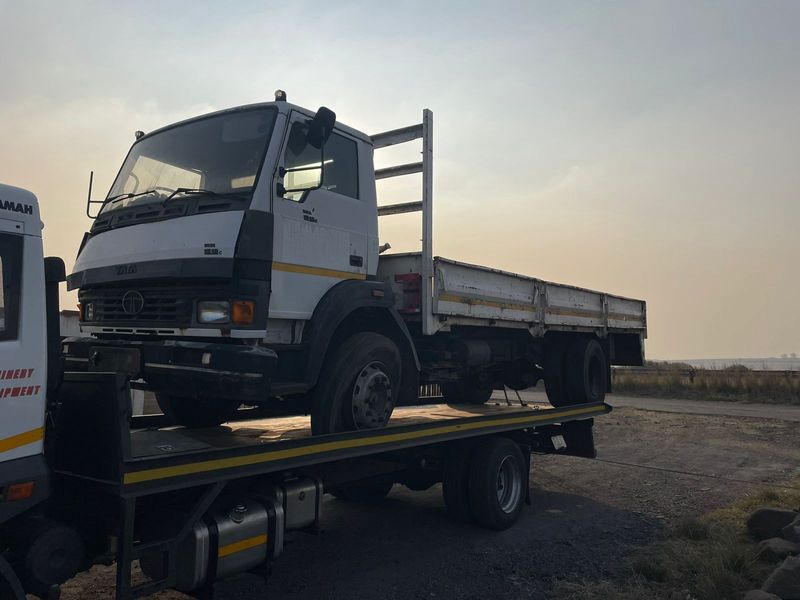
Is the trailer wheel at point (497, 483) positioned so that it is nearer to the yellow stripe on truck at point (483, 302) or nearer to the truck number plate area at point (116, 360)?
the yellow stripe on truck at point (483, 302)

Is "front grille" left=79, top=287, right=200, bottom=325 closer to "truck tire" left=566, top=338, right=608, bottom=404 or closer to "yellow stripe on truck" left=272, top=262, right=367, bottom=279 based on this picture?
"yellow stripe on truck" left=272, top=262, right=367, bottom=279

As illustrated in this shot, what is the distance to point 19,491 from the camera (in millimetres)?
3252

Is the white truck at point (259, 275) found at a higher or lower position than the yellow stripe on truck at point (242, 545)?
higher

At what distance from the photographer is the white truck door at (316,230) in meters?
4.81

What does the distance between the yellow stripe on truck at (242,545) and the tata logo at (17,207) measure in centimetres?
229

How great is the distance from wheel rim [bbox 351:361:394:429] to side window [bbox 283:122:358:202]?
1.56 meters

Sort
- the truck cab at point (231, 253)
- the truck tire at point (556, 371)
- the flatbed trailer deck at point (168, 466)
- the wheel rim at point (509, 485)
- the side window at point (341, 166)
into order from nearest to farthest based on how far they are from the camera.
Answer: the flatbed trailer deck at point (168, 466) < the truck cab at point (231, 253) < the side window at point (341, 166) < the wheel rim at point (509, 485) < the truck tire at point (556, 371)

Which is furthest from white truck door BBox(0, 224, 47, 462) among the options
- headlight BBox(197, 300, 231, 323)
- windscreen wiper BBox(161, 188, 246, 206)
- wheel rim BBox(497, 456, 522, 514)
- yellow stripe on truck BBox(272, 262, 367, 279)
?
wheel rim BBox(497, 456, 522, 514)

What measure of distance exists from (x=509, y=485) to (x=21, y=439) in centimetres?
527

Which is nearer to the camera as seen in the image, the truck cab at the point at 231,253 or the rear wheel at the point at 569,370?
the truck cab at the point at 231,253

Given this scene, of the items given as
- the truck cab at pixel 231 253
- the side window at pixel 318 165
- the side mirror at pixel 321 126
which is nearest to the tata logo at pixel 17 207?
the truck cab at pixel 231 253

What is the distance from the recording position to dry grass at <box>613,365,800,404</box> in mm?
23086

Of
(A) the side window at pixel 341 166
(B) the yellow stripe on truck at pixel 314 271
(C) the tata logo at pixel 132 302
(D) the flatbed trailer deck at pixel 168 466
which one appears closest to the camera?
(D) the flatbed trailer deck at pixel 168 466

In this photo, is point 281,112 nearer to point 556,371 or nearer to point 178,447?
point 178,447
